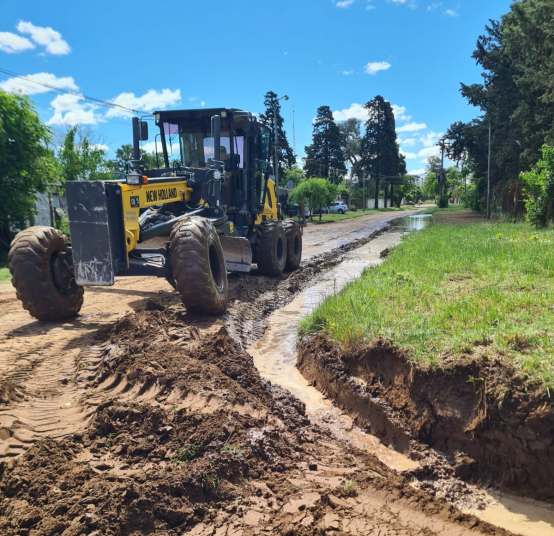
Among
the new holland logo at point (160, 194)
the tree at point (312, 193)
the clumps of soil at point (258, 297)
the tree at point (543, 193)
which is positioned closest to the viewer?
the new holland logo at point (160, 194)

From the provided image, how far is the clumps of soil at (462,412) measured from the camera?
3672mm

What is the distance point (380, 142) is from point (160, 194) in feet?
208

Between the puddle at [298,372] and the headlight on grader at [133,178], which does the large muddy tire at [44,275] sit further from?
the puddle at [298,372]

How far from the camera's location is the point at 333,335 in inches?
235

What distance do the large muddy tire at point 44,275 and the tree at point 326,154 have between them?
5957 cm

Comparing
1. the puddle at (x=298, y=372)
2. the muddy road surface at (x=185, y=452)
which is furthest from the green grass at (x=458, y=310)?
the muddy road surface at (x=185, y=452)

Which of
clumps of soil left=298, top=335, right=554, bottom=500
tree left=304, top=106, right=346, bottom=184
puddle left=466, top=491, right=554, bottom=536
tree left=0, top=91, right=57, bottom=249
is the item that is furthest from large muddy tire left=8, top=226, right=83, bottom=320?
tree left=304, top=106, right=346, bottom=184

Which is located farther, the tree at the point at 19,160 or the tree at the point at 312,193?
the tree at the point at 312,193

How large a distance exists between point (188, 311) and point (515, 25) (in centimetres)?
2764

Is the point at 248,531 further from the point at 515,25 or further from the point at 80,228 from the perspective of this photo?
the point at 515,25

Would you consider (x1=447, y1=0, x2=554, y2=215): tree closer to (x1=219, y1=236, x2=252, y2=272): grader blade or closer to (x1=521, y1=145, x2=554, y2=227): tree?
(x1=521, y1=145, x2=554, y2=227): tree

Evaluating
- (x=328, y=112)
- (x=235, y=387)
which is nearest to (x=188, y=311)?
(x=235, y=387)

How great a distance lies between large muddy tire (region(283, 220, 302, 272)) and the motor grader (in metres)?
1.30

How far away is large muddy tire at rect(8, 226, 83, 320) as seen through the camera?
668 centimetres
